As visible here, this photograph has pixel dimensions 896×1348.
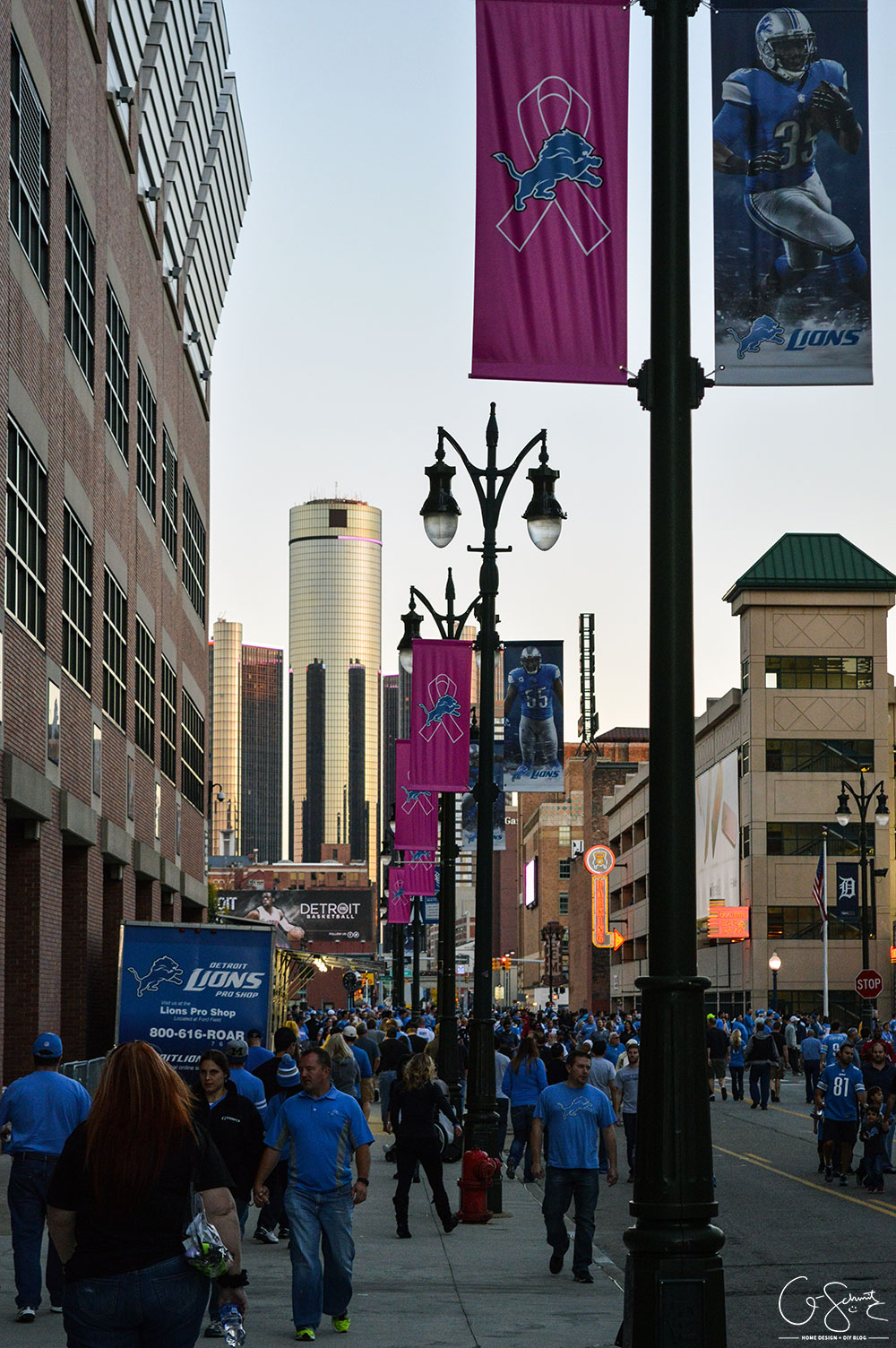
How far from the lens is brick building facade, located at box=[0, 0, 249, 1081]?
26.8 meters

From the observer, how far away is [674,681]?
24.6ft

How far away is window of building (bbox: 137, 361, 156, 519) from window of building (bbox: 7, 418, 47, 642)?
533 inches

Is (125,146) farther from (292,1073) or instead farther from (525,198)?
(525,198)

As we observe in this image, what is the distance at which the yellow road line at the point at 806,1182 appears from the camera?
1983 centimetres

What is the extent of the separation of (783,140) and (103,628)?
94.2ft

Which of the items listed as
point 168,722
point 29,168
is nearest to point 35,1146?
point 29,168

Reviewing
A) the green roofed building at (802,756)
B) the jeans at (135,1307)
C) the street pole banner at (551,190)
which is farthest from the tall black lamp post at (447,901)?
the green roofed building at (802,756)

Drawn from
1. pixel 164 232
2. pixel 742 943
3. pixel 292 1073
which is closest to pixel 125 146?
pixel 164 232

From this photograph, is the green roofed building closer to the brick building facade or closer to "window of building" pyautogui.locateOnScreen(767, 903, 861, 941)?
"window of building" pyautogui.locateOnScreen(767, 903, 861, 941)

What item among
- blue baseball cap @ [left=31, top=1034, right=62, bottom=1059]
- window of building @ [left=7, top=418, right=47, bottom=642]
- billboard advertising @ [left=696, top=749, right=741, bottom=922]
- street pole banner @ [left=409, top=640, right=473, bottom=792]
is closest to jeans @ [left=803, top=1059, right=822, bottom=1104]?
street pole banner @ [left=409, top=640, right=473, bottom=792]

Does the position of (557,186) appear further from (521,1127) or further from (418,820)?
(418,820)

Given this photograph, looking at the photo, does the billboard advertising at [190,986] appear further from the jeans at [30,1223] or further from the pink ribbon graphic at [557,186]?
the pink ribbon graphic at [557,186]

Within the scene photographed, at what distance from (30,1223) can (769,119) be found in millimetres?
8609

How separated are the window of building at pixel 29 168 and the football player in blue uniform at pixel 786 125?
19.0 m
